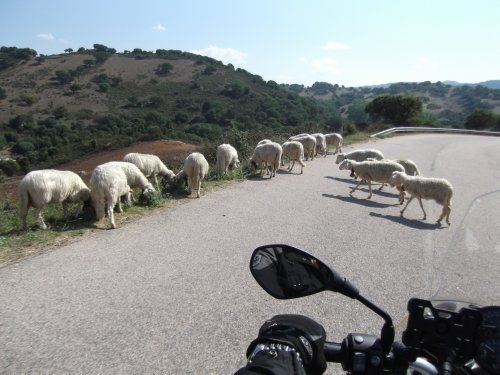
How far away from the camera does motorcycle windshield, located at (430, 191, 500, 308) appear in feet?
18.1

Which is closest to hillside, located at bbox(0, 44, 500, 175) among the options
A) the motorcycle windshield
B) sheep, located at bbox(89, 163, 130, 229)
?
the motorcycle windshield

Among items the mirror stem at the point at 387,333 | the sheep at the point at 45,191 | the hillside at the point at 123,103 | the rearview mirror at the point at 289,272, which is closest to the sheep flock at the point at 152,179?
the sheep at the point at 45,191

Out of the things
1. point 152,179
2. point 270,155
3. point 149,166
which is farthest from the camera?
point 270,155

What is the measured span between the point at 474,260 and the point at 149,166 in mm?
8846

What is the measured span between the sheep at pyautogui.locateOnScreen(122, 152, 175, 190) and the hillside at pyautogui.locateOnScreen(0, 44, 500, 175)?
607 inches

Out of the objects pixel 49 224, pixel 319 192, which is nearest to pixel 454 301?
pixel 49 224

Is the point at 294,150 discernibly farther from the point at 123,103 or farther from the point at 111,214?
the point at 123,103

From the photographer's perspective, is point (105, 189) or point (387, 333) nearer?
point (387, 333)

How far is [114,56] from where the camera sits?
130 metres

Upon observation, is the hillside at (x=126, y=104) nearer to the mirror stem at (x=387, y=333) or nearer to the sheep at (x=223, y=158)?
the sheep at (x=223, y=158)

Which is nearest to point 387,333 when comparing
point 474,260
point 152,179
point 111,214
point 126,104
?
point 474,260

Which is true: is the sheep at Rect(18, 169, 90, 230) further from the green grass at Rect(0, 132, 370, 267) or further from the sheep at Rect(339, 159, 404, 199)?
the sheep at Rect(339, 159, 404, 199)

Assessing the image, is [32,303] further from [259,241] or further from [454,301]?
[454,301]

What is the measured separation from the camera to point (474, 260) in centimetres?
684
